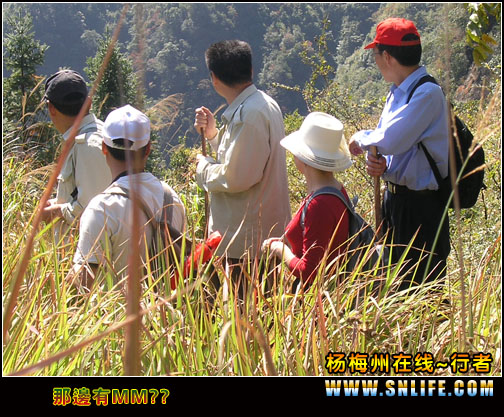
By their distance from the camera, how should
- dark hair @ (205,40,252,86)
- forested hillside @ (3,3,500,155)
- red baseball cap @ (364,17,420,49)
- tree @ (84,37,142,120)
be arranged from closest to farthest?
tree @ (84,37,142,120) → red baseball cap @ (364,17,420,49) → dark hair @ (205,40,252,86) → forested hillside @ (3,3,500,155)

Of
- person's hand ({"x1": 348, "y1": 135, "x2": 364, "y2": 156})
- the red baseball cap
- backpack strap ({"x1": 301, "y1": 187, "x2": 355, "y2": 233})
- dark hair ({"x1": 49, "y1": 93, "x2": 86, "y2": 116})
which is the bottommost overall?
backpack strap ({"x1": 301, "y1": 187, "x2": 355, "y2": 233})

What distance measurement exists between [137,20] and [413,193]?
2345 millimetres

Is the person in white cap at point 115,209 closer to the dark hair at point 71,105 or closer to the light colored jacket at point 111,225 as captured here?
the light colored jacket at point 111,225

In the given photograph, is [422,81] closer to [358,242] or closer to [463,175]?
[463,175]

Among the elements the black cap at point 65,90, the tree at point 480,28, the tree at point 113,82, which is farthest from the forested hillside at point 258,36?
the tree at point 480,28

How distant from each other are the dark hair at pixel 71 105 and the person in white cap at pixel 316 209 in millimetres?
1046

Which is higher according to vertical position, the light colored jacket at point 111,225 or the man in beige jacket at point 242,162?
the man in beige jacket at point 242,162

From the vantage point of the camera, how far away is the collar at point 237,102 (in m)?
3.05

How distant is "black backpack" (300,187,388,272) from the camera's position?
88.0 inches

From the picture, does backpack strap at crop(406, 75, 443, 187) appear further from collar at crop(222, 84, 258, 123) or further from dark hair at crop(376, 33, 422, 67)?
collar at crop(222, 84, 258, 123)

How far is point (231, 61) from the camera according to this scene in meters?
3.05

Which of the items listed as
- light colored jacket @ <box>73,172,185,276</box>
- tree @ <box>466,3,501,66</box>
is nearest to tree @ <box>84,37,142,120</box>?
light colored jacket @ <box>73,172,185,276</box>

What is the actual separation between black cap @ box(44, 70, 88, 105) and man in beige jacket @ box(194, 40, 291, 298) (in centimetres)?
62

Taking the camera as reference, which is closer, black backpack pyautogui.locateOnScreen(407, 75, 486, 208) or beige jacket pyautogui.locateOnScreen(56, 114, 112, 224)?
black backpack pyautogui.locateOnScreen(407, 75, 486, 208)
